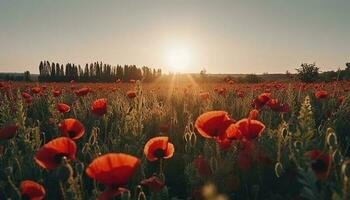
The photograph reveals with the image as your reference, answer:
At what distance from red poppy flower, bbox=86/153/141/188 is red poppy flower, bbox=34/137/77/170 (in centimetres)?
38

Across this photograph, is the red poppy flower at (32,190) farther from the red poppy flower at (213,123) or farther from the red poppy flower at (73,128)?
the red poppy flower at (213,123)

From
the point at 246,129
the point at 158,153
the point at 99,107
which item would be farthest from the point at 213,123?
the point at 99,107

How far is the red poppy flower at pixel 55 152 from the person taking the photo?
1.69m

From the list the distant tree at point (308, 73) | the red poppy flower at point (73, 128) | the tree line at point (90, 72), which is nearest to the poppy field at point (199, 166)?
the red poppy flower at point (73, 128)

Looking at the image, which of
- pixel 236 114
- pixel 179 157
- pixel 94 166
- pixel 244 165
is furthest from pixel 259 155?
pixel 236 114

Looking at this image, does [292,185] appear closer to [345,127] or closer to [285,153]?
[285,153]

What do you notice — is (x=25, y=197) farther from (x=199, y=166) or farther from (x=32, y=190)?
(x=199, y=166)

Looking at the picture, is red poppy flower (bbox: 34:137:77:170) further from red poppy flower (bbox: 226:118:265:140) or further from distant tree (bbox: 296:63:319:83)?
distant tree (bbox: 296:63:319:83)

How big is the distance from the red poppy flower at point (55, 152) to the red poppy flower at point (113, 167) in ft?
1.24

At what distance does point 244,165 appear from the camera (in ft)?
7.38

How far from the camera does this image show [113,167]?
133 centimetres

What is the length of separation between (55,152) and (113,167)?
1.67 feet

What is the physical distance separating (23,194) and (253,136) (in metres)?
1.17

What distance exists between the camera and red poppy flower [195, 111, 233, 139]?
211 centimetres
